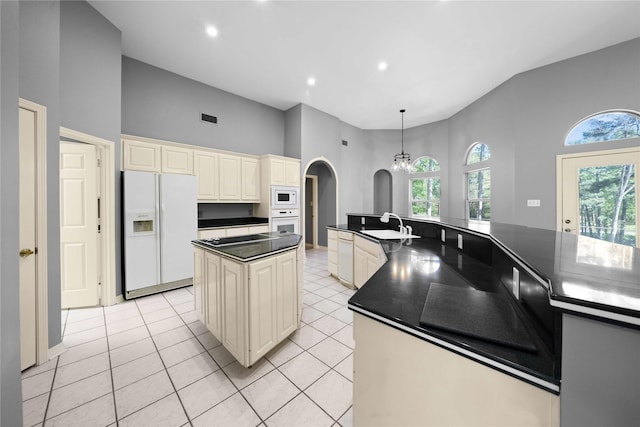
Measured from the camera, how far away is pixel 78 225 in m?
2.72

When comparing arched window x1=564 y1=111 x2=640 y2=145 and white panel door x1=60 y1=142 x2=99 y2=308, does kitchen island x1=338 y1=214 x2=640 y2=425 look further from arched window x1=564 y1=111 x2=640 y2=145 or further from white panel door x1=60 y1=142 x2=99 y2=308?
arched window x1=564 y1=111 x2=640 y2=145

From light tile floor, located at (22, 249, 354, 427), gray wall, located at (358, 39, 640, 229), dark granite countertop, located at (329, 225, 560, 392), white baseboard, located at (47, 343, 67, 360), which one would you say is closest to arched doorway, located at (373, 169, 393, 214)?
gray wall, located at (358, 39, 640, 229)

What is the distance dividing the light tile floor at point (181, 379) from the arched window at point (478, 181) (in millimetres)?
4624

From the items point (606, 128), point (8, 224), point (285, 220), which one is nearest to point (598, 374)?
point (8, 224)

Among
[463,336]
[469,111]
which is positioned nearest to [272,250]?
[463,336]

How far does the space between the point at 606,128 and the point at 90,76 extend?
22.7ft

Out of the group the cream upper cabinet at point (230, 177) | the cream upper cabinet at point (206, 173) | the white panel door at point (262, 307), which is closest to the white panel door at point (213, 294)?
the white panel door at point (262, 307)

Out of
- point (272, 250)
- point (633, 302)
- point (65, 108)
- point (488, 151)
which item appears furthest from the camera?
point (488, 151)

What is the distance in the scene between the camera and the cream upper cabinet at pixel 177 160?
342 centimetres

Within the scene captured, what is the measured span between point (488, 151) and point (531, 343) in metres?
5.55

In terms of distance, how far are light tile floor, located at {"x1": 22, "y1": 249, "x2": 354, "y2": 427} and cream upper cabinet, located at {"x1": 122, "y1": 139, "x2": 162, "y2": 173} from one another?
195cm

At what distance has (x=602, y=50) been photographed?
10.8ft

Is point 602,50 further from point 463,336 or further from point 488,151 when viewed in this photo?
point 463,336

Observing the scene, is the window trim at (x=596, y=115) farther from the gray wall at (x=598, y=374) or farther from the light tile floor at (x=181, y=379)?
the gray wall at (x=598, y=374)
